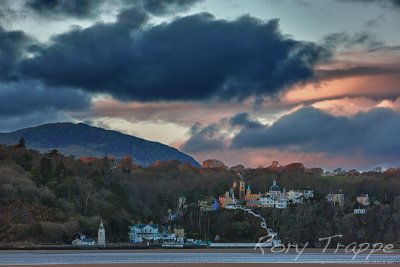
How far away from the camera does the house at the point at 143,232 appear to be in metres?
139

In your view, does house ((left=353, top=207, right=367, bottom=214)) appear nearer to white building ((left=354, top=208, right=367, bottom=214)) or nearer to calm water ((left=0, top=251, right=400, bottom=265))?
white building ((left=354, top=208, right=367, bottom=214))

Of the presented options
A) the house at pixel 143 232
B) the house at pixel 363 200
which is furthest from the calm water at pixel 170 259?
the house at pixel 363 200

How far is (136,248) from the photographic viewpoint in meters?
126

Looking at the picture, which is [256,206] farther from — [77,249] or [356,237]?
[77,249]

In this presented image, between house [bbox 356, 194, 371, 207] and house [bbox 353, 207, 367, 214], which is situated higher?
house [bbox 356, 194, 371, 207]

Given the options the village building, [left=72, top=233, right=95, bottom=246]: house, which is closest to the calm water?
[left=72, top=233, right=95, bottom=246]: house

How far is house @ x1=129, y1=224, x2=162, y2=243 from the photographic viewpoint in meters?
139

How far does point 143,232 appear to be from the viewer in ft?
465

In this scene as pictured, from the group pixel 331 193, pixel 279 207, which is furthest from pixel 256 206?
pixel 331 193

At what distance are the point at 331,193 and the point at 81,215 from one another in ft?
252

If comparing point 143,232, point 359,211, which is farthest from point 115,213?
point 359,211

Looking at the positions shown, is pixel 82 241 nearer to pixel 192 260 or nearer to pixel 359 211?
pixel 192 260

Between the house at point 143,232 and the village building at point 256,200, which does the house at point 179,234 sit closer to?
the house at point 143,232

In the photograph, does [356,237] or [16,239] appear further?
[356,237]
